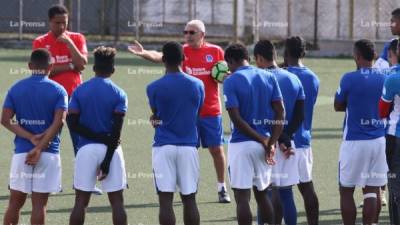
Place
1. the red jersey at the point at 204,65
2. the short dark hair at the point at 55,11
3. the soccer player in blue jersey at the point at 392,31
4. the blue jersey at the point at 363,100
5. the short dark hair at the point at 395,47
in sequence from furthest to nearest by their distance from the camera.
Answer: the red jersey at the point at 204,65, the short dark hair at the point at 55,11, the soccer player in blue jersey at the point at 392,31, the blue jersey at the point at 363,100, the short dark hair at the point at 395,47

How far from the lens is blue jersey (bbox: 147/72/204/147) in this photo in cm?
1109

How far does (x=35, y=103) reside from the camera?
11.0 metres

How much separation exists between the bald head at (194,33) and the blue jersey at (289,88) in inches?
94.4

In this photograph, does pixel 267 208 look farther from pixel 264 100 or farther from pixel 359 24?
pixel 359 24

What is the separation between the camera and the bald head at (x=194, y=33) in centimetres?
1398

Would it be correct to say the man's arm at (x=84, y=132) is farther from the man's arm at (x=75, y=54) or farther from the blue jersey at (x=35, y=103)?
the man's arm at (x=75, y=54)

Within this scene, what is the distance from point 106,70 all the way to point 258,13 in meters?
27.0

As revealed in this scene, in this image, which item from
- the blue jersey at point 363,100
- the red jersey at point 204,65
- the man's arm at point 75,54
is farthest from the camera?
the red jersey at point 204,65

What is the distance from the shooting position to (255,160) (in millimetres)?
11312

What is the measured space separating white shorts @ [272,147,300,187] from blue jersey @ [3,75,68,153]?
7.38 ft

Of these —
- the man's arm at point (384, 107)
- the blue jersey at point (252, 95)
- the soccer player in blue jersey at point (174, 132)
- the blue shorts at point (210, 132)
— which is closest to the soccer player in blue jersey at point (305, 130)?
the blue jersey at point (252, 95)

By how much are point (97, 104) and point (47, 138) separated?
56cm

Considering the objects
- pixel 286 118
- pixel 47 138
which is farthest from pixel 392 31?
pixel 47 138

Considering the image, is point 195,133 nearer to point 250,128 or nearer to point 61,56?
point 250,128
